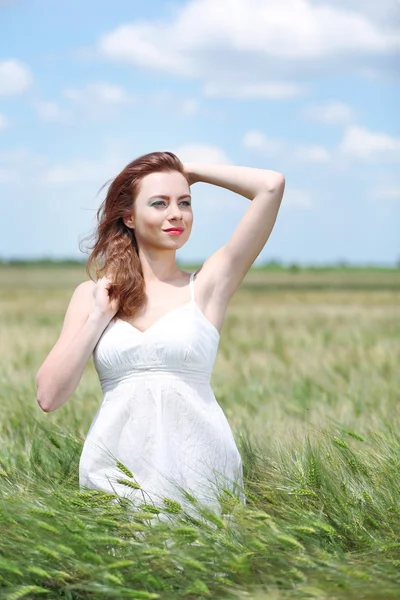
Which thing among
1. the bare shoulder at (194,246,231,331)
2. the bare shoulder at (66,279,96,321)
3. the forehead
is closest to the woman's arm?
the forehead

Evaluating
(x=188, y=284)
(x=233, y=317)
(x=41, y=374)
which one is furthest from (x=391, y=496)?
(x=233, y=317)

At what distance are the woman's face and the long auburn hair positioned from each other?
0.05m

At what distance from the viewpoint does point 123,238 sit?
3.53 m

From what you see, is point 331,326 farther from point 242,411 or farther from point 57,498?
point 57,498

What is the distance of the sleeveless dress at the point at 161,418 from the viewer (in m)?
3.24

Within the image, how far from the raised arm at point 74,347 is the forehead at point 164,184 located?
381mm

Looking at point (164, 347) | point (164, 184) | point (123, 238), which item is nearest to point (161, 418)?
point (164, 347)

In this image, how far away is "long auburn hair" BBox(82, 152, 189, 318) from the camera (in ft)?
11.1

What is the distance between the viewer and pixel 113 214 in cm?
354

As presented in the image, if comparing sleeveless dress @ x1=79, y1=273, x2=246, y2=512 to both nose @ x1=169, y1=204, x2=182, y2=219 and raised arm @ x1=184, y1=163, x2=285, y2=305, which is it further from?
nose @ x1=169, y1=204, x2=182, y2=219

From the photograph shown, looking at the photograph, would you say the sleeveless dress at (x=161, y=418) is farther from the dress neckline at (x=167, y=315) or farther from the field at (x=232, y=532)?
the field at (x=232, y=532)

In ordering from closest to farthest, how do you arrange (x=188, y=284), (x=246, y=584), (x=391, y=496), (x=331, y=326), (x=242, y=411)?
(x=246, y=584) → (x=391, y=496) → (x=188, y=284) → (x=242, y=411) → (x=331, y=326)

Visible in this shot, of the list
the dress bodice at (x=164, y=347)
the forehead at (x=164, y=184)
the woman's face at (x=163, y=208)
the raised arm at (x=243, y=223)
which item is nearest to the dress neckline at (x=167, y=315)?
the dress bodice at (x=164, y=347)

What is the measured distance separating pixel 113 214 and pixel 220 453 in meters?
1.01
